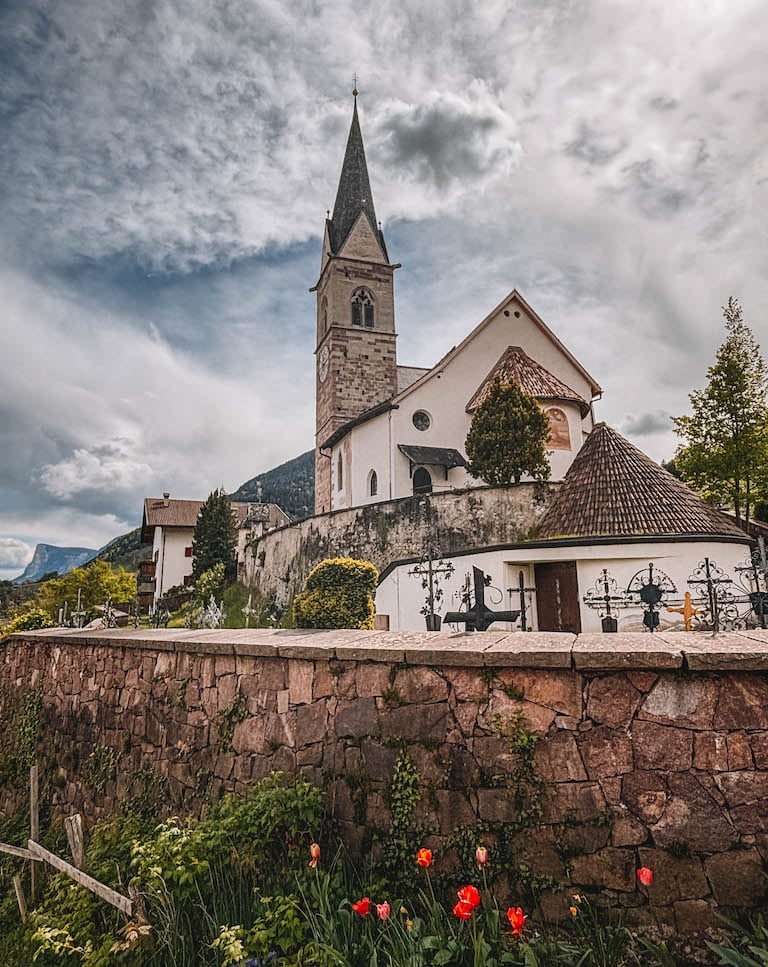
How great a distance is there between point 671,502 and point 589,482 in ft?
6.77

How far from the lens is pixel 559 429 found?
2538cm

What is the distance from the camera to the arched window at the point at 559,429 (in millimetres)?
25203

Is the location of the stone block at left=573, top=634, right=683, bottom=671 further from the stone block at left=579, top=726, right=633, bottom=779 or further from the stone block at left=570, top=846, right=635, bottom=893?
the stone block at left=570, top=846, right=635, bottom=893

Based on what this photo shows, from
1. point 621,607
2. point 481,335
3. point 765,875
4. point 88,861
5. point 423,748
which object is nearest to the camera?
point 765,875

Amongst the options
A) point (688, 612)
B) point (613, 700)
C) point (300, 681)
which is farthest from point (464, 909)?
point (688, 612)

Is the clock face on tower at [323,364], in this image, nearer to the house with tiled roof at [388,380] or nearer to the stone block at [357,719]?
the house with tiled roof at [388,380]

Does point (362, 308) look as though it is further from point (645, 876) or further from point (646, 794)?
point (645, 876)

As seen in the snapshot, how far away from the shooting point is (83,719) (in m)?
8.29

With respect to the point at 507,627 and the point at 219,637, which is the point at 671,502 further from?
the point at 219,637

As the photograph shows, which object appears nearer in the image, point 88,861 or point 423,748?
point 423,748

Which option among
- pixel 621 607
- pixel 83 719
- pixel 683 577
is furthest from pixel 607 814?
pixel 683 577

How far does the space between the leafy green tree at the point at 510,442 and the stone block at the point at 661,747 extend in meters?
17.3

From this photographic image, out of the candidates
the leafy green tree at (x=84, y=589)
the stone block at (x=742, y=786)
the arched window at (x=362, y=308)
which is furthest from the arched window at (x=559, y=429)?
the leafy green tree at (x=84, y=589)

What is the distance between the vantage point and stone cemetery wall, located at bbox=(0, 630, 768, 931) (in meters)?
3.47
